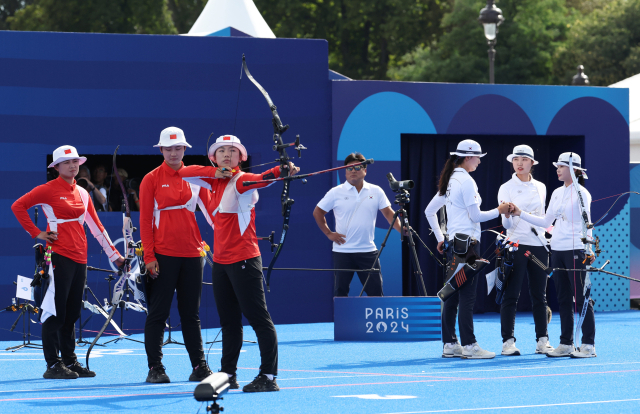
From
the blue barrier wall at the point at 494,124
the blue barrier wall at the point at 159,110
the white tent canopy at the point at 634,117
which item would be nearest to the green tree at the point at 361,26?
the white tent canopy at the point at 634,117

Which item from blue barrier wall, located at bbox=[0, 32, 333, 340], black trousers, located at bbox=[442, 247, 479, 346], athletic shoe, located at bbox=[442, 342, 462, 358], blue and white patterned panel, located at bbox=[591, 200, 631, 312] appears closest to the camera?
black trousers, located at bbox=[442, 247, 479, 346]

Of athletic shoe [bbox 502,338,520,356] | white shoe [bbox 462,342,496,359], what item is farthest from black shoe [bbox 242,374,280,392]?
athletic shoe [bbox 502,338,520,356]

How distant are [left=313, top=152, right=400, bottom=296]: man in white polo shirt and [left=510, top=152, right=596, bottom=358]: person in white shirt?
5.50ft

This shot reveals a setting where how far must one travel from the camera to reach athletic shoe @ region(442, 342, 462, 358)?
6.48 meters

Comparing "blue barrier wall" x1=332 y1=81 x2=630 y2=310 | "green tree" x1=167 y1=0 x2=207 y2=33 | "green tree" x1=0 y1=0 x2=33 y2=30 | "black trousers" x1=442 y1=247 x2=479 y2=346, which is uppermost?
"green tree" x1=0 y1=0 x2=33 y2=30

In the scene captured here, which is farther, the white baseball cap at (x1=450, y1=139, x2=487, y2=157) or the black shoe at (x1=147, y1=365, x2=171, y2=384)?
the white baseball cap at (x1=450, y1=139, x2=487, y2=157)

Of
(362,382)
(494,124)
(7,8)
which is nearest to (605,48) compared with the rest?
(494,124)

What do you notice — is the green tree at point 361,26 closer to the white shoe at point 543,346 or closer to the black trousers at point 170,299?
the white shoe at point 543,346

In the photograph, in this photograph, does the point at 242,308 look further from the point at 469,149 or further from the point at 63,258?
the point at 469,149

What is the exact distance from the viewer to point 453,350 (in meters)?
6.48

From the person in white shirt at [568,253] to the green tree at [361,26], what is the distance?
21.4 meters

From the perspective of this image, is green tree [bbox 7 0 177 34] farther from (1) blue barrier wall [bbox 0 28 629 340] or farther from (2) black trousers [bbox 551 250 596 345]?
(2) black trousers [bbox 551 250 596 345]

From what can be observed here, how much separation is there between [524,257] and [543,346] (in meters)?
0.73

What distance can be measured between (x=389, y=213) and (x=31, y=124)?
389 cm
